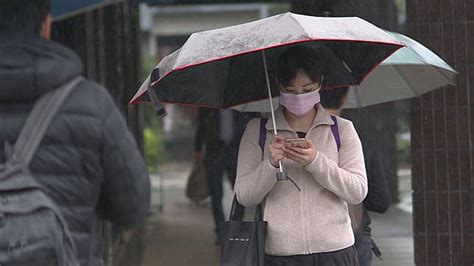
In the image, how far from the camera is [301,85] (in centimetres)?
411

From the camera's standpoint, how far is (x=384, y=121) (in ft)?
25.6

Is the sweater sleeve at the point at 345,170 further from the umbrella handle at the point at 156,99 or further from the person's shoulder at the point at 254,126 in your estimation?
the umbrella handle at the point at 156,99

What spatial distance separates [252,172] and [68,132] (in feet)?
4.19

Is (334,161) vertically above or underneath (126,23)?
underneath

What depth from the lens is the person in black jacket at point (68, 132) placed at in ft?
9.84

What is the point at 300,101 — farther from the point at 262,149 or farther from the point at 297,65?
the point at 262,149

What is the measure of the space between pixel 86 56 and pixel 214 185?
3.25 metres

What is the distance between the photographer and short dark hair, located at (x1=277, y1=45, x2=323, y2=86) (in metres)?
4.13

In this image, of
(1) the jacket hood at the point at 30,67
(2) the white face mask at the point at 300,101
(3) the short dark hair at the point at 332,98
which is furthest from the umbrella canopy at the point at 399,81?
(1) the jacket hood at the point at 30,67

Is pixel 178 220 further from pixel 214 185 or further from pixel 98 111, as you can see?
pixel 98 111

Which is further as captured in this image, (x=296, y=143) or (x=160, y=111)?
(x=160, y=111)

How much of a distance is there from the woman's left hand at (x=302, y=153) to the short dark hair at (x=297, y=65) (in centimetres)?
33

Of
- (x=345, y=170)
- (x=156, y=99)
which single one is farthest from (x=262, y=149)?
(x=156, y=99)

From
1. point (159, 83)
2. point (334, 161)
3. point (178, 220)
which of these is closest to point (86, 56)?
point (159, 83)
